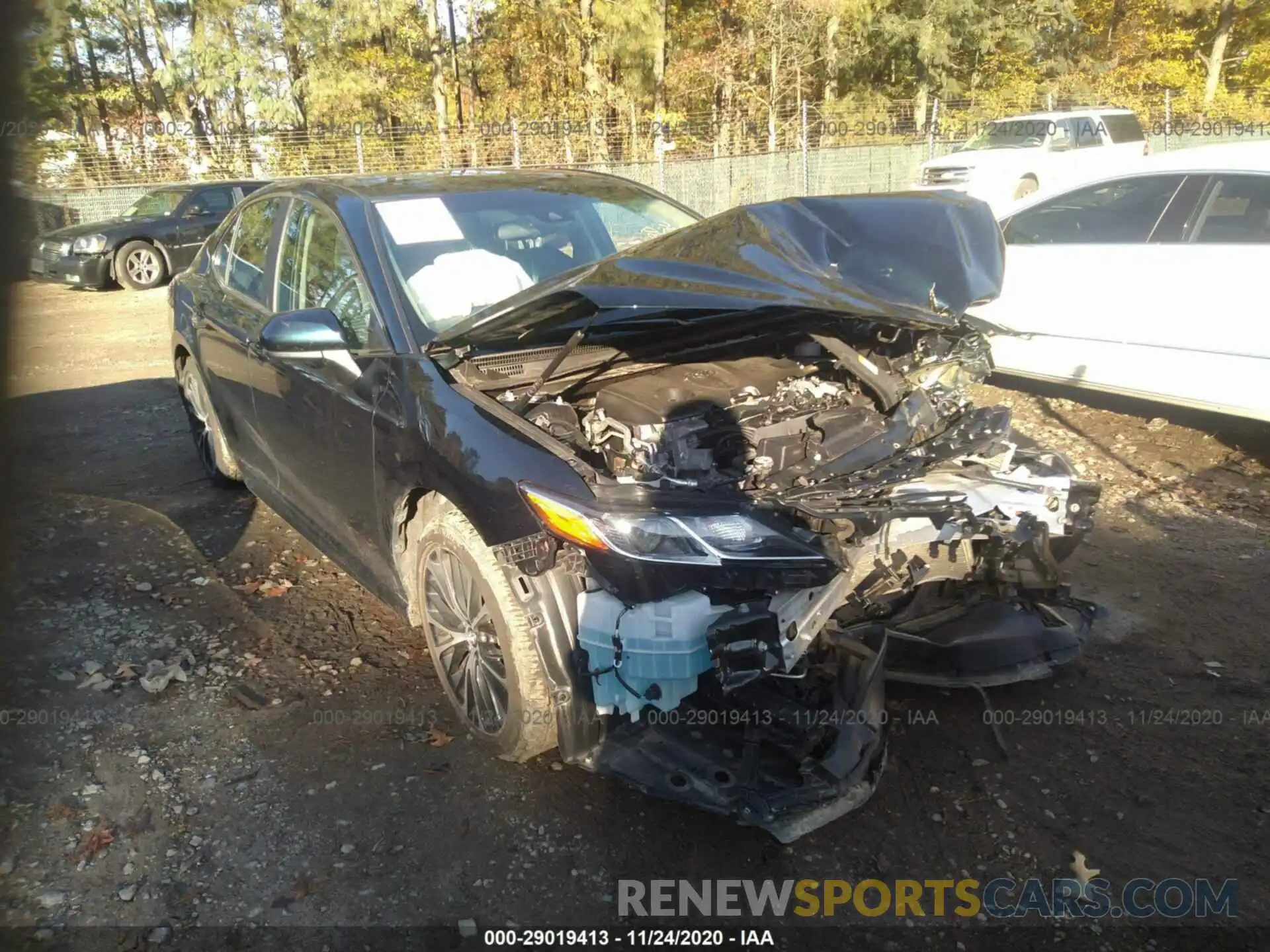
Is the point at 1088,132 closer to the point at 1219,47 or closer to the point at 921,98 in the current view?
the point at 921,98

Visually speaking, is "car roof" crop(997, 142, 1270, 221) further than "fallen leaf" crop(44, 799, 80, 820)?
Yes

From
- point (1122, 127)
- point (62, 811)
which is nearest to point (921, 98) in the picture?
point (1122, 127)

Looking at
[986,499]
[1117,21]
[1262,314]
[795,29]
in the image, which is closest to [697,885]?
[986,499]

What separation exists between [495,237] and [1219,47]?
103 ft

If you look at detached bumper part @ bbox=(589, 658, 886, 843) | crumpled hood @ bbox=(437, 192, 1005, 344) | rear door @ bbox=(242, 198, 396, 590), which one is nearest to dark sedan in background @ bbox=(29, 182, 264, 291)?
rear door @ bbox=(242, 198, 396, 590)

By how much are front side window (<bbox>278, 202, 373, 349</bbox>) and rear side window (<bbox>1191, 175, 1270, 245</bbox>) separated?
16.0 ft

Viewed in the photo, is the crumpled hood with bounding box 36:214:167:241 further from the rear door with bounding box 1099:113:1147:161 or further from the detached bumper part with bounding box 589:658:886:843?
the rear door with bounding box 1099:113:1147:161

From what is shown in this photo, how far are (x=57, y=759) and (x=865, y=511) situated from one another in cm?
274

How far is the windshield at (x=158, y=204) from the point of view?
578 inches

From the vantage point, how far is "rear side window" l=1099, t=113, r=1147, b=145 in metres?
16.7

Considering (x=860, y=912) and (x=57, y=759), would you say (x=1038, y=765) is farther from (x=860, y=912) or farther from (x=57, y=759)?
(x=57, y=759)

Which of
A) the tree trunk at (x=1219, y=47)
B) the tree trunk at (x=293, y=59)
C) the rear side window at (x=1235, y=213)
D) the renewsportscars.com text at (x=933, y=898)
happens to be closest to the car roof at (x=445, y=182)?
the renewsportscars.com text at (x=933, y=898)

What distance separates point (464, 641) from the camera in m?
2.94

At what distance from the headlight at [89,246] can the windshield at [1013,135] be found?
48.9ft
